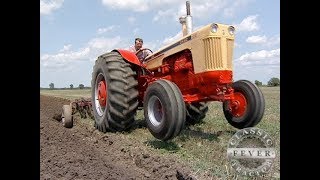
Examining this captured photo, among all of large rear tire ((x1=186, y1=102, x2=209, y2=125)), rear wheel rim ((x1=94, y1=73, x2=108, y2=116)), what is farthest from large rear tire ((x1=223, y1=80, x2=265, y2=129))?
rear wheel rim ((x1=94, y1=73, x2=108, y2=116))

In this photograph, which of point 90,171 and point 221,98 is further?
point 221,98

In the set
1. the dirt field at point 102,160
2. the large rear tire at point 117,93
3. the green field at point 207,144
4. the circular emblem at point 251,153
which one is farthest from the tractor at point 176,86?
the circular emblem at point 251,153

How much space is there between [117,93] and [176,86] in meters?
1.30

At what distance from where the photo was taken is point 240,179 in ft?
11.2

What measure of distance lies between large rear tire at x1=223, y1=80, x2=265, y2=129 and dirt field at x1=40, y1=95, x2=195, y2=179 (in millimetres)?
1523

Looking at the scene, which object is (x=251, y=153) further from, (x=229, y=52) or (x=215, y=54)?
(x=229, y=52)

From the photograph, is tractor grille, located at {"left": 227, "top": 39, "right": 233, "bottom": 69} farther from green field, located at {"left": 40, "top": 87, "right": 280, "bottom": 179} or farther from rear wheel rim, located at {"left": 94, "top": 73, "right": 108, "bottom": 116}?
rear wheel rim, located at {"left": 94, "top": 73, "right": 108, "bottom": 116}

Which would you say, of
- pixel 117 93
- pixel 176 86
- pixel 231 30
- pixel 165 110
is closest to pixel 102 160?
pixel 165 110

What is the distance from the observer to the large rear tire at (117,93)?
605 cm

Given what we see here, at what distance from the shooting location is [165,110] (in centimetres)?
492

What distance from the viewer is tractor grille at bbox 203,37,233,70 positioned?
16.7 ft
